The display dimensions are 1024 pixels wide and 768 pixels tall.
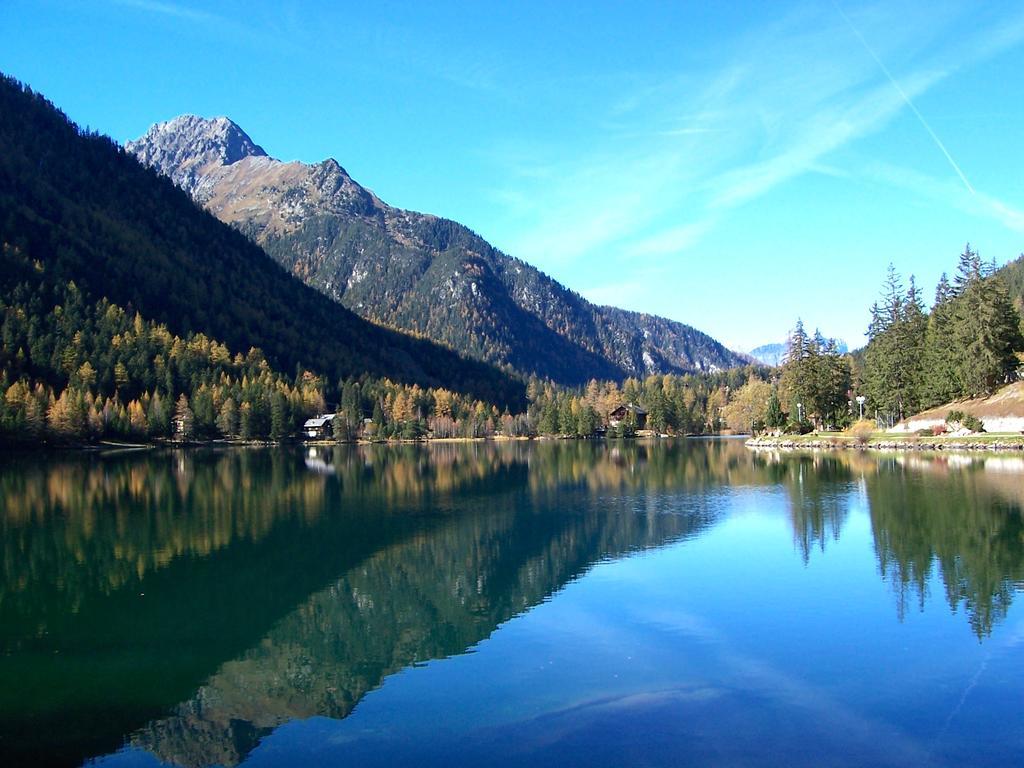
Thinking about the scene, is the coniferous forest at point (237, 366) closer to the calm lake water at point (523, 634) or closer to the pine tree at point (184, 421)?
the pine tree at point (184, 421)

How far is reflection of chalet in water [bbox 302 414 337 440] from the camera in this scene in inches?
6339

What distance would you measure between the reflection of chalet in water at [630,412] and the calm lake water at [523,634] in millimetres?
138351

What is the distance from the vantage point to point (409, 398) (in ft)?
595

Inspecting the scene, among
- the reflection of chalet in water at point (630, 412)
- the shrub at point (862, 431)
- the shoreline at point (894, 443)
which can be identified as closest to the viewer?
the shoreline at point (894, 443)

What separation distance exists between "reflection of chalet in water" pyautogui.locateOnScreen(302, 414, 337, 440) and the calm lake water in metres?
113

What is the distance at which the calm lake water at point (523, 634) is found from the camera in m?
15.0

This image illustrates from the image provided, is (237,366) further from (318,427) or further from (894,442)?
(894,442)

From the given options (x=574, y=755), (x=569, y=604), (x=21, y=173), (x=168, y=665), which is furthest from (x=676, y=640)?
(x=21, y=173)

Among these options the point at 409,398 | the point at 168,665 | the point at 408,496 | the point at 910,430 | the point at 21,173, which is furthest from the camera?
the point at 21,173

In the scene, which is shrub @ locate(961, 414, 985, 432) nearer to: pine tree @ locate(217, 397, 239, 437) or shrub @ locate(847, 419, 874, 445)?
shrub @ locate(847, 419, 874, 445)

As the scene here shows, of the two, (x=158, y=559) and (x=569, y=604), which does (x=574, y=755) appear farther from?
(x=158, y=559)

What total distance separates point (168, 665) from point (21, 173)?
21729 centimetres

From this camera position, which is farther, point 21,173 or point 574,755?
point 21,173

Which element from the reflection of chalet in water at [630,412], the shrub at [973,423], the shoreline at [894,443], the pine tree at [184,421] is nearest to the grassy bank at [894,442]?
the shoreline at [894,443]
